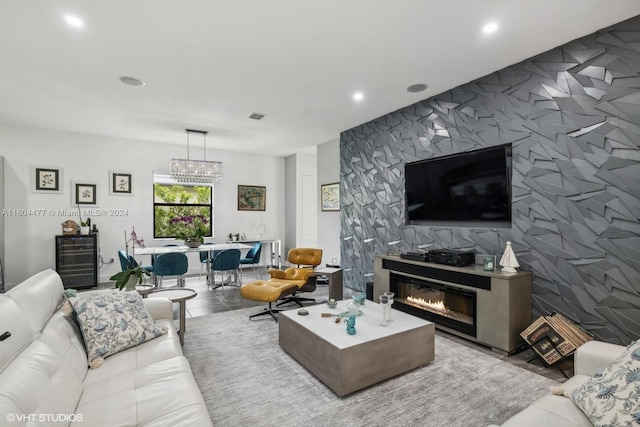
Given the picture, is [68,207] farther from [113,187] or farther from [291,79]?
[291,79]

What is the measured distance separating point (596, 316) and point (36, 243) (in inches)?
312

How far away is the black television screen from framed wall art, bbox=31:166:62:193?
20.0ft

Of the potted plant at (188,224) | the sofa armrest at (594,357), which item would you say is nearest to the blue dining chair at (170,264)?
the potted plant at (188,224)

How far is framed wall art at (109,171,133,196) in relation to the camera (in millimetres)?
6266

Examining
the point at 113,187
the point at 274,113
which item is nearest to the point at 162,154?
the point at 113,187

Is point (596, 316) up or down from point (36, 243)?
down

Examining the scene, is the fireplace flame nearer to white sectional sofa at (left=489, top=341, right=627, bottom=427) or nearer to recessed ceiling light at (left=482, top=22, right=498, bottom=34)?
white sectional sofa at (left=489, top=341, right=627, bottom=427)

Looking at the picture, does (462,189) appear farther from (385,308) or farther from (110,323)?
(110,323)

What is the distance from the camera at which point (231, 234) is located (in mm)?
7422

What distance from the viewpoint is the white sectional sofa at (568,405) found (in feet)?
4.58

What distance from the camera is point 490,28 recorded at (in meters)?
2.64

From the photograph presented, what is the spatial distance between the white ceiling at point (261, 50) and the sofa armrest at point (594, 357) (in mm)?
2350

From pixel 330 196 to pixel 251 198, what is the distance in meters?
2.29

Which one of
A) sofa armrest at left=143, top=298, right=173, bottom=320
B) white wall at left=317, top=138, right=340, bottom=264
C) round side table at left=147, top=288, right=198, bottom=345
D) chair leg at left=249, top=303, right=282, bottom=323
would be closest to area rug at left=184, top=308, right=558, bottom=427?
round side table at left=147, top=288, right=198, bottom=345
